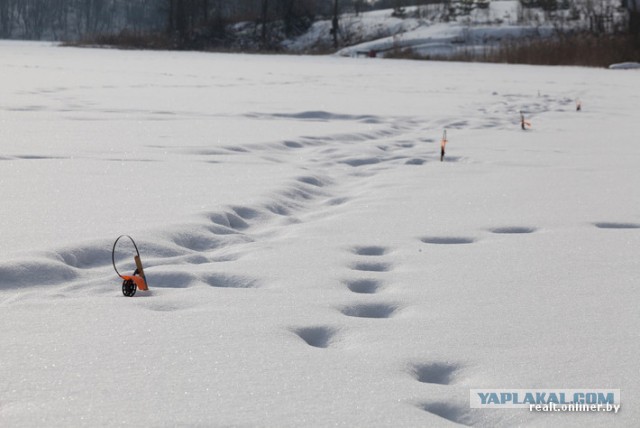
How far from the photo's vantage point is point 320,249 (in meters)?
2.49

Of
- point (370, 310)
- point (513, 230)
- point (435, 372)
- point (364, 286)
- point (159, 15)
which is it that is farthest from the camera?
point (159, 15)

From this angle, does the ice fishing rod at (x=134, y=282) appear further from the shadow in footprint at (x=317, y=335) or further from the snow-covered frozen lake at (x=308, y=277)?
the shadow in footprint at (x=317, y=335)

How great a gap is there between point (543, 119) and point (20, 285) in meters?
A: 6.02

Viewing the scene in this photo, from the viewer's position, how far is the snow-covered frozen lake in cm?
136

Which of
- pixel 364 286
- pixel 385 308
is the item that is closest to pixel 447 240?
pixel 364 286

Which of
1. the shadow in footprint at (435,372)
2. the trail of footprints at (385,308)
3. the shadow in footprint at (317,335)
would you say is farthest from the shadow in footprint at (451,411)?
the shadow in footprint at (317,335)

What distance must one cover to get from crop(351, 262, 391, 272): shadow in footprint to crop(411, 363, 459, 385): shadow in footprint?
77 centimetres

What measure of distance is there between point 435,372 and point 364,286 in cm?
62

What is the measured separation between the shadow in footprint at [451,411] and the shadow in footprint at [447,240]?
1.33 m

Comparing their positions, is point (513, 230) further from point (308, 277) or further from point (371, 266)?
point (308, 277)

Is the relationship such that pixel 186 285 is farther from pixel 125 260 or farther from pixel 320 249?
pixel 320 249

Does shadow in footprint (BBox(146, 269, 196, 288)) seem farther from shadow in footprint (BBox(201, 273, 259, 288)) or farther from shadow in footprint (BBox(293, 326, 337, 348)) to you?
shadow in footprint (BBox(293, 326, 337, 348))

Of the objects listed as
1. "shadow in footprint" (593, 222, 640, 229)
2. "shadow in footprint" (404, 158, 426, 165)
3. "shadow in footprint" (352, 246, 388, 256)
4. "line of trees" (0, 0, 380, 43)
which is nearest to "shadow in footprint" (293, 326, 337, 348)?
"shadow in footprint" (352, 246, 388, 256)

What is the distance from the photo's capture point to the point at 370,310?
1.90 metres
